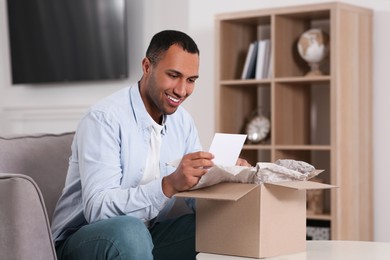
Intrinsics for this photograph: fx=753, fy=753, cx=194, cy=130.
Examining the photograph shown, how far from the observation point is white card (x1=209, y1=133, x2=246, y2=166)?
6.18ft

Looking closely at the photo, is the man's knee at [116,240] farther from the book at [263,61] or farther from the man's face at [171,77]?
the book at [263,61]

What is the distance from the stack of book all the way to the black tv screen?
3.18ft

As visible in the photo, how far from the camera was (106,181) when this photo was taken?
Answer: 1.99 m

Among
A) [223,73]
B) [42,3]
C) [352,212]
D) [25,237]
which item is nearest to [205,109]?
[223,73]

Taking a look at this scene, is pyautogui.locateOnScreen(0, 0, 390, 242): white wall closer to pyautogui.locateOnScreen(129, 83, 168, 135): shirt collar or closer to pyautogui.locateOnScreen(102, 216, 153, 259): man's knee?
pyautogui.locateOnScreen(129, 83, 168, 135): shirt collar

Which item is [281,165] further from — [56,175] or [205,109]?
[205,109]

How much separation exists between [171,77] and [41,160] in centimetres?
49

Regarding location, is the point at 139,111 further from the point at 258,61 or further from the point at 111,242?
the point at 258,61

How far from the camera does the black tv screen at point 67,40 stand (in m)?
4.38

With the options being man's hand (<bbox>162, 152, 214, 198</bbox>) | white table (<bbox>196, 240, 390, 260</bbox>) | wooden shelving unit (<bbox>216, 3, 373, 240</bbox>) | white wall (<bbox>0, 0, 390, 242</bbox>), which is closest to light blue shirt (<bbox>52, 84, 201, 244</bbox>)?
man's hand (<bbox>162, 152, 214, 198</bbox>)

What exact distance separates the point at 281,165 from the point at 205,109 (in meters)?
1.89

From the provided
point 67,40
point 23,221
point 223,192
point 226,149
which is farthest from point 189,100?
point 23,221

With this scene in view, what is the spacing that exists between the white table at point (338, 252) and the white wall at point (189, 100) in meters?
1.53

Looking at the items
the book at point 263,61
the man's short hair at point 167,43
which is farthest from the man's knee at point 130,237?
the book at point 263,61
